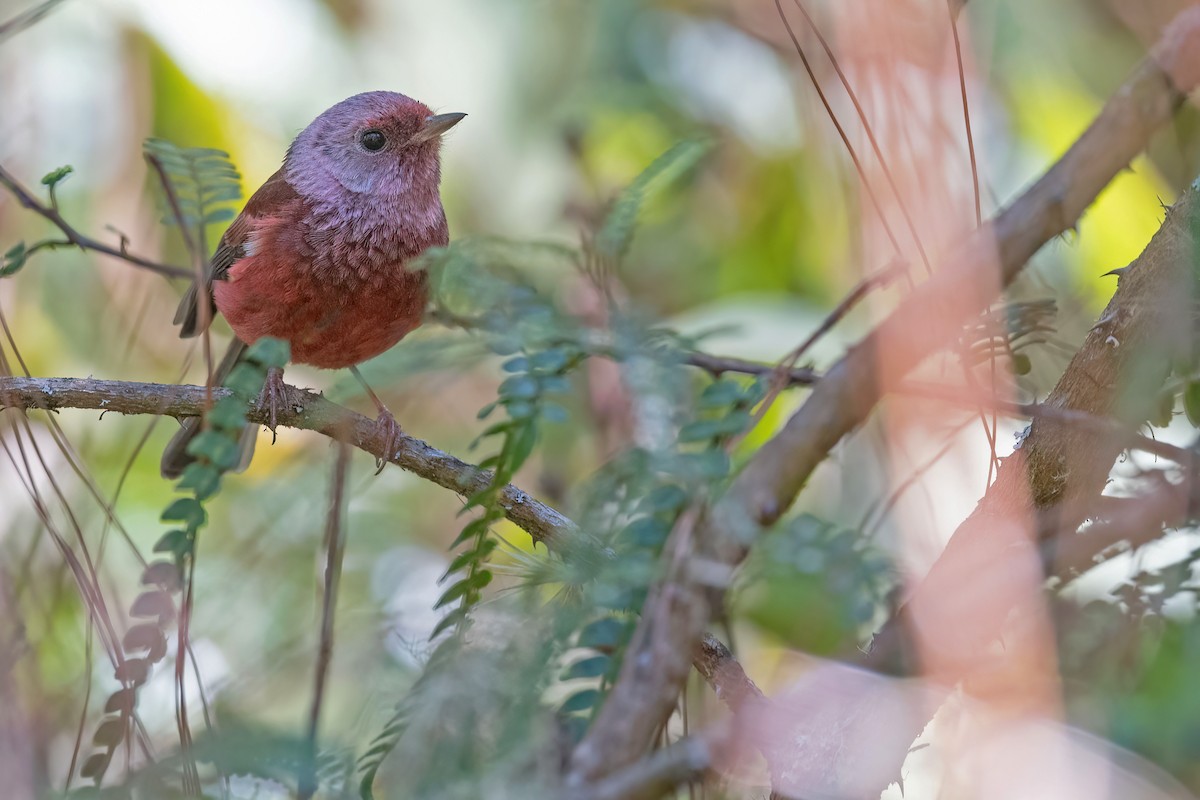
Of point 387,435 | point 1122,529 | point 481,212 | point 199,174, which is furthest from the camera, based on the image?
point 481,212

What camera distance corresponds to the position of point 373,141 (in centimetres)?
446

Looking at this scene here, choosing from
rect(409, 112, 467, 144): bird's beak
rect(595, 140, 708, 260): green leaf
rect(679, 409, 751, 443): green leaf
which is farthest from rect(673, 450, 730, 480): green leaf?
rect(409, 112, 467, 144): bird's beak

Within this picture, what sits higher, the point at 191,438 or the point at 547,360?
the point at 191,438

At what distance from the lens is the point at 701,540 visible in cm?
177

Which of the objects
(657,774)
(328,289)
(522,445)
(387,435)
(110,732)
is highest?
(328,289)

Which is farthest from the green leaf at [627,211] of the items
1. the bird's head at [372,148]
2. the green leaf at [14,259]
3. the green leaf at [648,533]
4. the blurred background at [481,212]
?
the bird's head at [372,148]

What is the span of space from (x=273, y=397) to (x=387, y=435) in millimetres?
443

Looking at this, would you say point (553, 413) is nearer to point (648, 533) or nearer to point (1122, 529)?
point (648, 533)

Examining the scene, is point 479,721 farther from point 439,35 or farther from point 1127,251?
point 439,35

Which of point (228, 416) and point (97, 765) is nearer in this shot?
point (228, 416)

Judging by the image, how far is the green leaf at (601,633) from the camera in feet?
6.10

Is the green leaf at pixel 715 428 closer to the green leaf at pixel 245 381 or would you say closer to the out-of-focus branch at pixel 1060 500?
the out-of-focus branch at pixel 1060 500

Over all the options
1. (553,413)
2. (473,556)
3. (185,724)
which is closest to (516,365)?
(553,413)

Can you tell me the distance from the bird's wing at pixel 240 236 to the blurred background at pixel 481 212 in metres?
0.16
